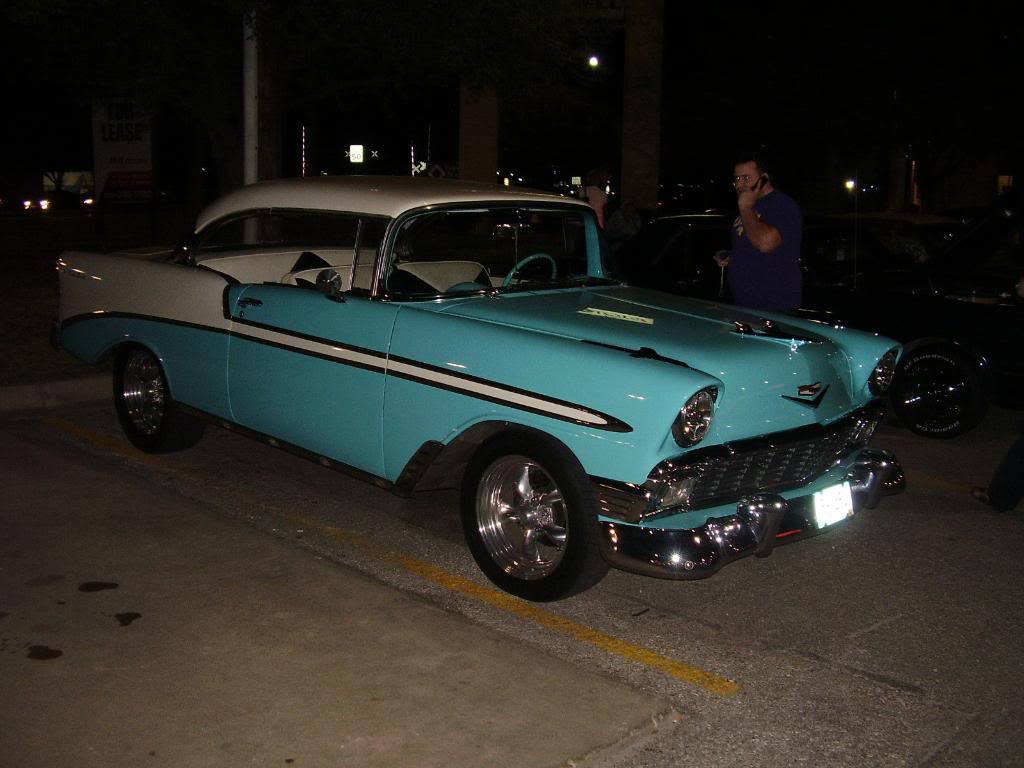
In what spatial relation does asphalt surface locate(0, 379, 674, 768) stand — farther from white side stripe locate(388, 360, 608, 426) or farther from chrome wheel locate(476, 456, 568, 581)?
white side stripe locate(388, 360, 608, 426)

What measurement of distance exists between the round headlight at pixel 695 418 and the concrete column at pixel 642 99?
2059 centimetres

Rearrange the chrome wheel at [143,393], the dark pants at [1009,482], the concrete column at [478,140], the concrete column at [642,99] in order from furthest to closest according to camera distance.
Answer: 1. the concrete column at [478,140]
2. the concrete column at [642,99]
3. the chrome wheel at [143,393]
4. the dark pants at [1009,482]

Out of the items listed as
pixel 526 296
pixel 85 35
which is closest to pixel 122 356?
pixel 526 296

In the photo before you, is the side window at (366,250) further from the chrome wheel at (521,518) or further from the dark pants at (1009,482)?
the dark pants at (1009,482)

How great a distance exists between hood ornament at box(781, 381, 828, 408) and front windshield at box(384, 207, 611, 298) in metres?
1.50

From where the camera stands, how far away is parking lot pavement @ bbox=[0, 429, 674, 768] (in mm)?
3592

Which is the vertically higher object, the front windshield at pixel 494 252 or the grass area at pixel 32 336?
the front windshield at pixel 494 252

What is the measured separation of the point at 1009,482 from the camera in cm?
607

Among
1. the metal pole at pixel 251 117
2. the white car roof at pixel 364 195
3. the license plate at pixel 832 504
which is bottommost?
the license plate at pixel 832 504

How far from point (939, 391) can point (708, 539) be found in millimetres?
4236

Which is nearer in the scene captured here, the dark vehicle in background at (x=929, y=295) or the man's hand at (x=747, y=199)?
the man's hand at (x=747, y=199)

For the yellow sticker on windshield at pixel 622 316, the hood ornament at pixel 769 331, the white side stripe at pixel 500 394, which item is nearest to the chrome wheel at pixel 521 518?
the white side stripe at pixel 500 394

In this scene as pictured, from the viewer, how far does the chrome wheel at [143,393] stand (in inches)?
267

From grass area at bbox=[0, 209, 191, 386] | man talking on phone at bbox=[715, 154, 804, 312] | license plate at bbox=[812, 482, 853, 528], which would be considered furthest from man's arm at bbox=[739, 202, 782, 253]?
grass area at bbox=[0, 209, 191, 386]
